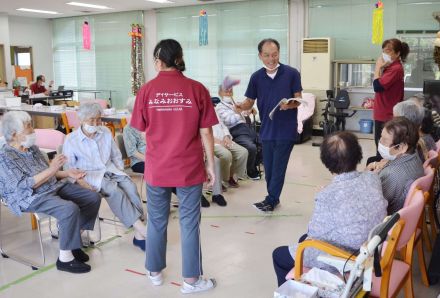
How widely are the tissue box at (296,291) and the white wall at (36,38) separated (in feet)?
42.3

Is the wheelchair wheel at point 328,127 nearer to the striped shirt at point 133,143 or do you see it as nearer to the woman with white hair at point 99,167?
the striped shirt at point 133,143

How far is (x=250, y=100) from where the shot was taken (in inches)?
163

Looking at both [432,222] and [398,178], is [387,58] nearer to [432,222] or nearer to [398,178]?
[432,222]

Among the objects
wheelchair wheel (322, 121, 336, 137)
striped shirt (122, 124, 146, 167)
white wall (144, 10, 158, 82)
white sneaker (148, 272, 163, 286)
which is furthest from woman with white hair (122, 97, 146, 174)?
white wall (144, 10, 158, 82)

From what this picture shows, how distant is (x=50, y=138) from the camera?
4.02 metres

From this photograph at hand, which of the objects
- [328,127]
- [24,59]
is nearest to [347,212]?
[328,127]

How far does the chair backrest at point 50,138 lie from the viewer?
3979 mm

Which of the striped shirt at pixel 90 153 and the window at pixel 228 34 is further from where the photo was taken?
the window at pixel 228 34

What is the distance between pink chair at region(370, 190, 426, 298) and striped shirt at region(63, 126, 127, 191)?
7.03 feet

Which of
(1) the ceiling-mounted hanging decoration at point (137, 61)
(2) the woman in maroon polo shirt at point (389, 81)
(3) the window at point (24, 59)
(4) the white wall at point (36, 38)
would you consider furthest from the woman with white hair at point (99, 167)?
(3) the window at point (24, 59)

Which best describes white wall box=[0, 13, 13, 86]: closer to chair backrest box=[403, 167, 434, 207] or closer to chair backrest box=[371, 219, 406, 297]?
chair backrest box=[403, 167, 434, 207]

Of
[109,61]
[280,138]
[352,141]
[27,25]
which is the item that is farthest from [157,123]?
[27,25]

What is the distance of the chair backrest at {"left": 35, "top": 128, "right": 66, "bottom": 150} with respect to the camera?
398cm

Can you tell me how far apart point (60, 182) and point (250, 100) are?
1765 mm
